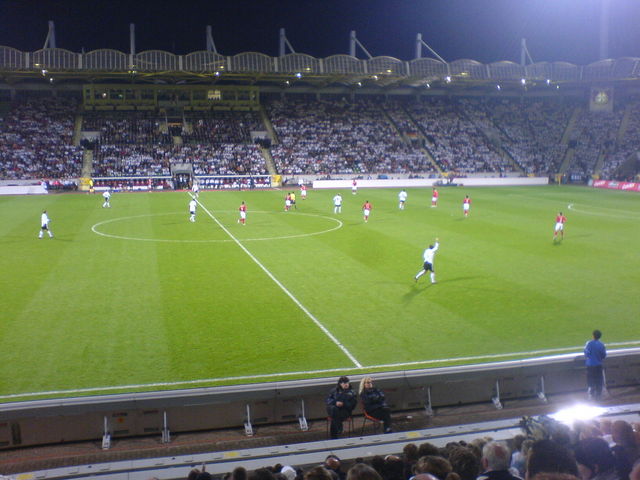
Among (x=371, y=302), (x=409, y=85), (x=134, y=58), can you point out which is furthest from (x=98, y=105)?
(x=371, y=302)

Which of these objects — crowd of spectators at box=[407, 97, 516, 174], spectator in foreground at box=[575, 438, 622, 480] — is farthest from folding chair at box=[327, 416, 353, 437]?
crowd of spectators at box=[407, 97, 516, 174]

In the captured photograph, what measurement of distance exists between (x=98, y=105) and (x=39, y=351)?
210 ft

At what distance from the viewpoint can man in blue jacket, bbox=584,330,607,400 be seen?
1077cm

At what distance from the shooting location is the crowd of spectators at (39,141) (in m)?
59.1

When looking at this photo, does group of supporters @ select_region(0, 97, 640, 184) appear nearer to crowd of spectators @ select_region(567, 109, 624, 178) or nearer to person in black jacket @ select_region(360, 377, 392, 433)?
crowd of spectators @ select_region(567, 109, 624, 178)

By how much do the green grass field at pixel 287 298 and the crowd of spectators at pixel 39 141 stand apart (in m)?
26.8

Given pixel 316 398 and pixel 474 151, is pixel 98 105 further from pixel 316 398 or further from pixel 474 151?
pixel 316 398

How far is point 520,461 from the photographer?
5.69 m

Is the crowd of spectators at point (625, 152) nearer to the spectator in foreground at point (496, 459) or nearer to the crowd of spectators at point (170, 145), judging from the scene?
the crowd of spectators at point (170, 145)

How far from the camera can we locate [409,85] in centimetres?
7875

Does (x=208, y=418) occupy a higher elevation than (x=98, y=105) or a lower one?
lower

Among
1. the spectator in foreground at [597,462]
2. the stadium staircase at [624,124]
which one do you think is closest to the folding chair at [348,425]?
the spectator in foreground at [597,462]

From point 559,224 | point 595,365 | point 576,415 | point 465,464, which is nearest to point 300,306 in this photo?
point 595,365

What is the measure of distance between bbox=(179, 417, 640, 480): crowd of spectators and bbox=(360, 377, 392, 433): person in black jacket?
3402 mm
